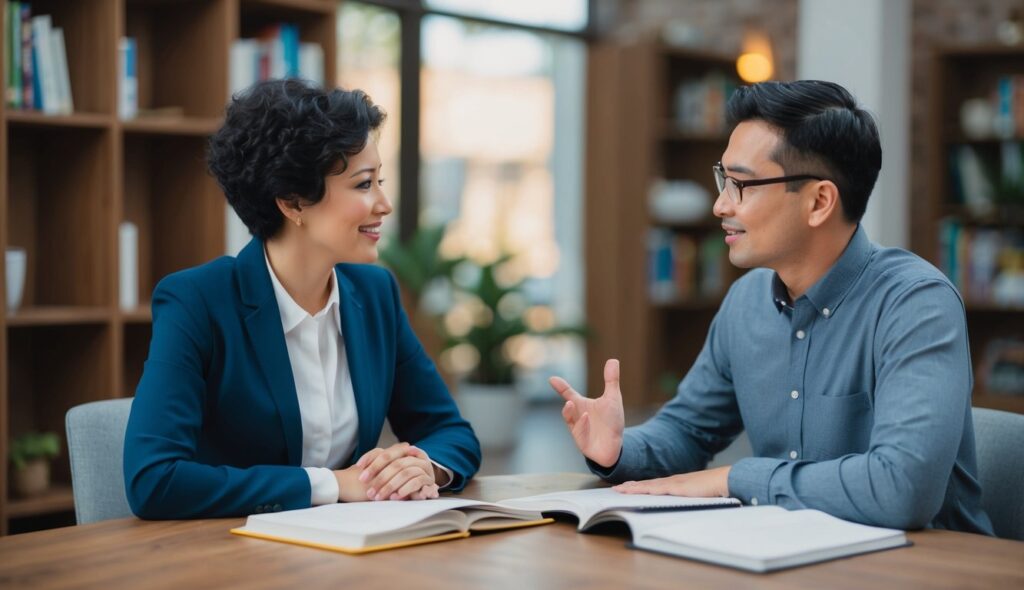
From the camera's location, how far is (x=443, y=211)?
708 centimetres

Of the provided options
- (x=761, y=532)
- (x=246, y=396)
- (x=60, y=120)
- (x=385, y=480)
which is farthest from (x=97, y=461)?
(x=60, y=120)

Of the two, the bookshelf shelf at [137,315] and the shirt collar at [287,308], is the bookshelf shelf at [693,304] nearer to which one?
the bookshelf shelf at [137,315]

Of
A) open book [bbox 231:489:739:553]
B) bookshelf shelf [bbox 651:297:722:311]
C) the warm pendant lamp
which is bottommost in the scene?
bookshelf shelf [bbox 651:297:722:311]

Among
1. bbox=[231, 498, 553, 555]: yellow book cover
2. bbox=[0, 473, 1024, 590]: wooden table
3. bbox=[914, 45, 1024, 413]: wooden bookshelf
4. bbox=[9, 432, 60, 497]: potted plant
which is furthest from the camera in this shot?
bbox=[914, 45, 1024, 413]: wooden bookshelf

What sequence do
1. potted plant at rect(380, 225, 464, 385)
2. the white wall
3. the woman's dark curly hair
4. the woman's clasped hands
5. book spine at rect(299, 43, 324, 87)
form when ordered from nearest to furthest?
the woman's clasped hands
the woman's dark curly hair
book spine at rect(299, 43, 324, 87)
the white wall
potted plant at rect(380, 225, 464, 385)

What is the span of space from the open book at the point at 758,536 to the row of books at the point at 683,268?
5625 millimetres

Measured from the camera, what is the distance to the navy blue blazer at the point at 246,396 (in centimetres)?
167

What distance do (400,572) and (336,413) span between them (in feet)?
2.38

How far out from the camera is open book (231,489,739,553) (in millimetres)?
1443

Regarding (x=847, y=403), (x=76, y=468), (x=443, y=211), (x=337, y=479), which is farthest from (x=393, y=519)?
(x=443, y=211)

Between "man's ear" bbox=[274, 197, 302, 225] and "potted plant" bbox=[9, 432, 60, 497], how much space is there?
180cm

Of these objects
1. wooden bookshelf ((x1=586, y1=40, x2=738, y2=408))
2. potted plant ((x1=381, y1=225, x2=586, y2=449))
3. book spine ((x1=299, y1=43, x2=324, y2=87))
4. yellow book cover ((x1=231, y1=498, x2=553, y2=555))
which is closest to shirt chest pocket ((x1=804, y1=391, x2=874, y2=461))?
yellow book cover ((x1=231, y1=498, x2=553, y2=555))

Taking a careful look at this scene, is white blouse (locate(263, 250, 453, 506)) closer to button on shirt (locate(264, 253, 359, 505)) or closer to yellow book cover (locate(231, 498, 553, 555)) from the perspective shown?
button on shirt (locate(264, 253, 359, 505))

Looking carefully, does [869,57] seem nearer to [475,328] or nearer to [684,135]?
[684,135]
